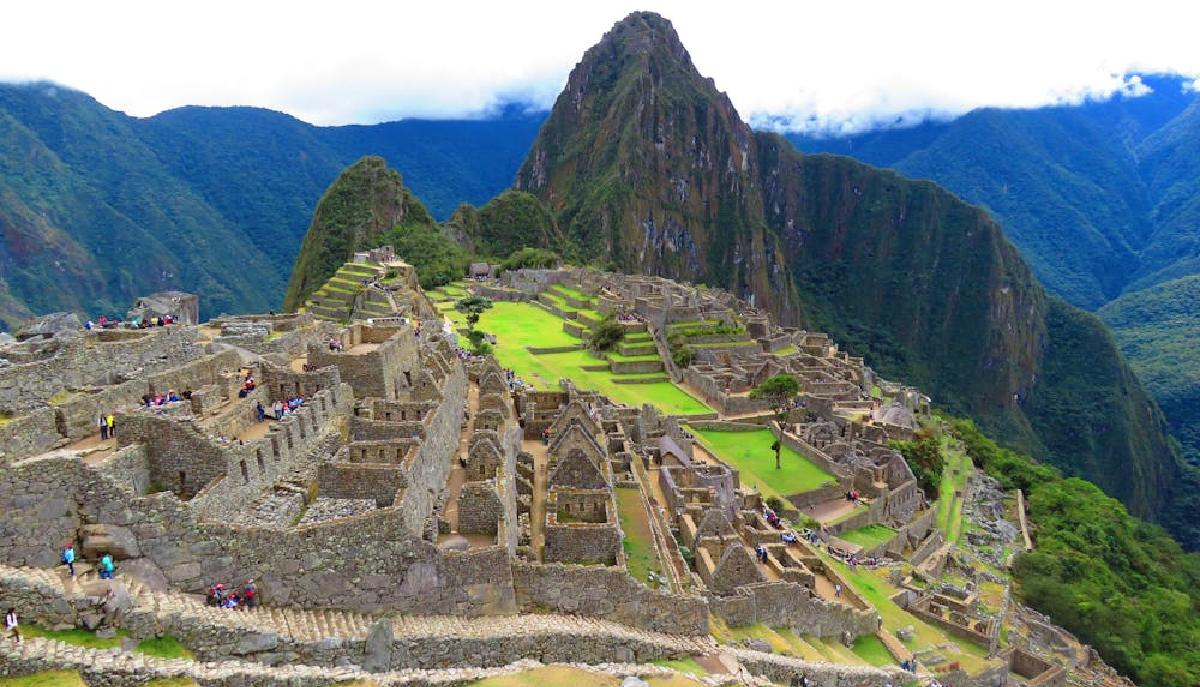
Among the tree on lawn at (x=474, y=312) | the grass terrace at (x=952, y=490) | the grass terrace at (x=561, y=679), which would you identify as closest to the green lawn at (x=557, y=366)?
the tree on lawn at (x=474, y=312)

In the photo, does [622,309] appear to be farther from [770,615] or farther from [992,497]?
[770,615]

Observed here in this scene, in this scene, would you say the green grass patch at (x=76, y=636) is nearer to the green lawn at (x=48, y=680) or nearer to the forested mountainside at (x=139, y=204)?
the green lawn at (x=48, y=680)

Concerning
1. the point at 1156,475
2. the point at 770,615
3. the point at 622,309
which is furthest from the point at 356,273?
the point at 1156,475

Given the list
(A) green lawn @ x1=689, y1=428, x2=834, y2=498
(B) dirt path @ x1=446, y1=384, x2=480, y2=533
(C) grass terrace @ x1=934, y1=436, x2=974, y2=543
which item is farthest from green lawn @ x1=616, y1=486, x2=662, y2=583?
(C) grass terrace @ x1=934, y1=436, x2=974, y2=543

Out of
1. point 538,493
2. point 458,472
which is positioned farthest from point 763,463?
point 458,472

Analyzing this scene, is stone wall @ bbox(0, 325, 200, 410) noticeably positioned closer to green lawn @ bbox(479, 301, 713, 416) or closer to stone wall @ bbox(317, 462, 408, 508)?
stone wall @ bbox(317, 462, 408, 508)

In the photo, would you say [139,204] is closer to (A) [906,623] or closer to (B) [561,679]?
(A) [906,623]
